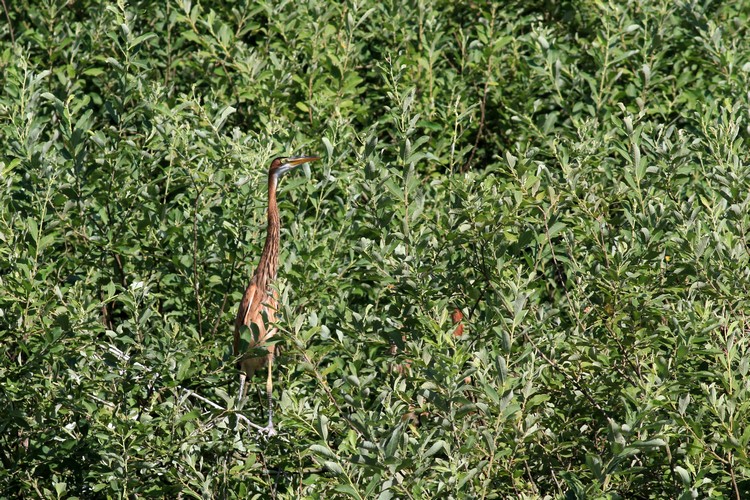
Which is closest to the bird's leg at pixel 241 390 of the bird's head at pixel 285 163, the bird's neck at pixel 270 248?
the bird's neck at pixel 270 248

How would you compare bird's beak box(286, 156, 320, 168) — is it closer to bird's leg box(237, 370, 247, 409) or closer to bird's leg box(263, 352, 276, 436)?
bird's leg box(263, 352, 276, 436)

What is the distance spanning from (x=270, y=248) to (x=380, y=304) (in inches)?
30.2

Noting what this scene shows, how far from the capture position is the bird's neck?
5.41 metres

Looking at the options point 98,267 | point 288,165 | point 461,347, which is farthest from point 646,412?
point 98,267

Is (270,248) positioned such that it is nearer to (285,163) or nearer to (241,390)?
(285,163)

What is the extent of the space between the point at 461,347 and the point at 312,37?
11.1 ft

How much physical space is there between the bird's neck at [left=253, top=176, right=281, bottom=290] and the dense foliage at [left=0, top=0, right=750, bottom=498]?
Result: 0.06 meters

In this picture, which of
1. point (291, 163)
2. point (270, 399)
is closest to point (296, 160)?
point (291, 163)

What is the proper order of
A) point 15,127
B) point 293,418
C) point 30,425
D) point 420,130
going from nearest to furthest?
1. point 293,418
2. point 30,425
3. point 15,127
4. point 420,130

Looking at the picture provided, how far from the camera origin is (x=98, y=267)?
18.4ft

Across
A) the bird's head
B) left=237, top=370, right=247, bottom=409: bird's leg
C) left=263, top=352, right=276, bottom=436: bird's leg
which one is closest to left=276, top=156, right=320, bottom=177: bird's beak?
the bird's head

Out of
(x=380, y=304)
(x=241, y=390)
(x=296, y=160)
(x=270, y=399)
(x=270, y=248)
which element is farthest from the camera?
(x=380, y=304)

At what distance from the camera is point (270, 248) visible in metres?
5.47

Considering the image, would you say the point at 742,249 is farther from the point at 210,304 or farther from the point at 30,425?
the point at 30,425
